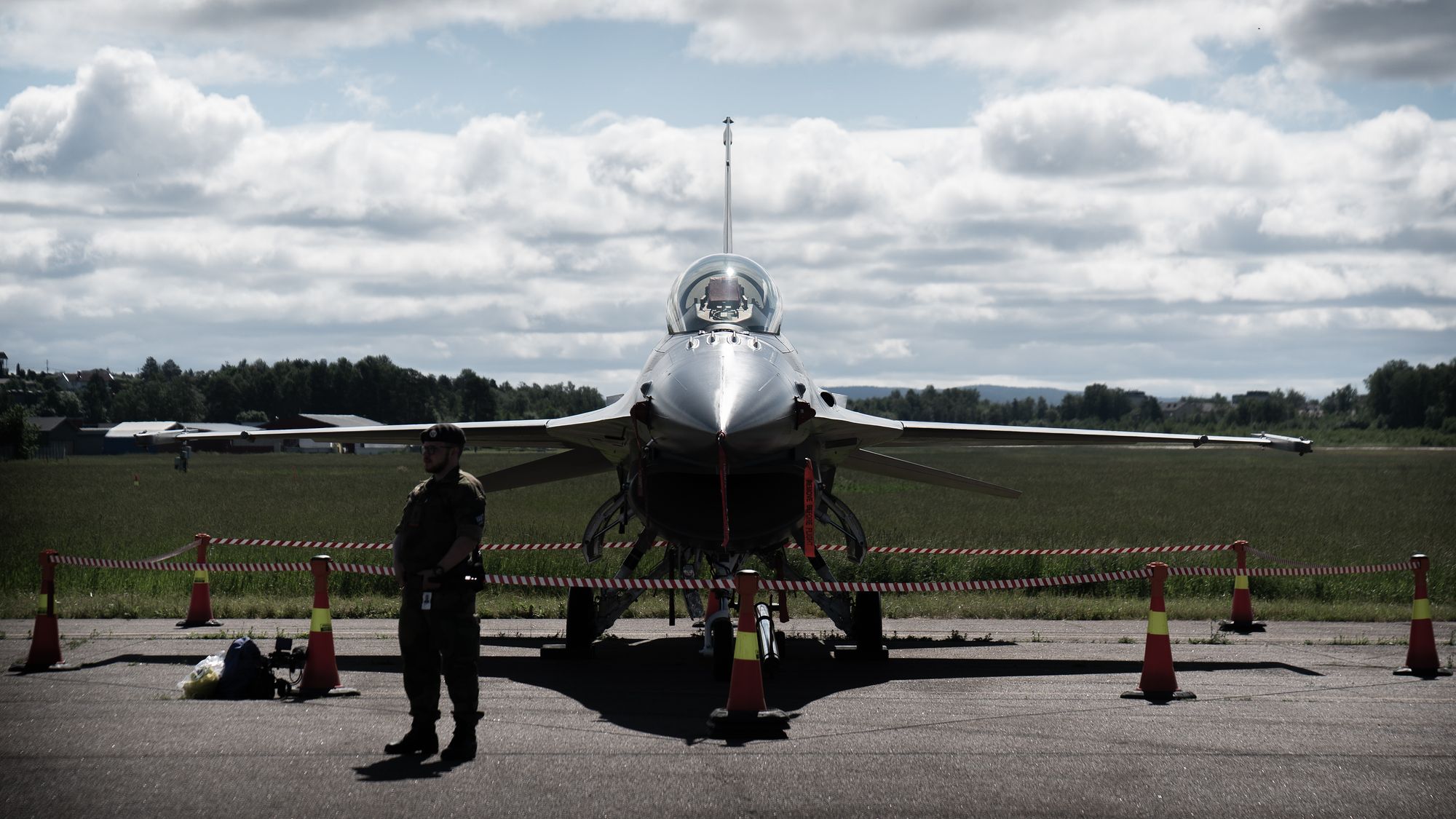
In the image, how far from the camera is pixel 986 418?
162250mm

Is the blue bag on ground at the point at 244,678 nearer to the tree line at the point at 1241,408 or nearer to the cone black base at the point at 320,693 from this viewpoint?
the cone black base at the point at 320,693

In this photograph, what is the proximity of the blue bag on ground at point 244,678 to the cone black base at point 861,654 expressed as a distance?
5049mm

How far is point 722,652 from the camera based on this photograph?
10336mm

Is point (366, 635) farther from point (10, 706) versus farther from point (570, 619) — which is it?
point (10, 706)

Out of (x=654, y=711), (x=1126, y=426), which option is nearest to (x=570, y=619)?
(x=654, y=711)

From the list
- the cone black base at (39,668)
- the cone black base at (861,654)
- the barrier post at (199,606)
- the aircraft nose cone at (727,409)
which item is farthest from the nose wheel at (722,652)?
the barrier post at (199,606)

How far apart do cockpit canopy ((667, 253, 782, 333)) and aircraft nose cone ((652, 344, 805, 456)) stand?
1.59 metres

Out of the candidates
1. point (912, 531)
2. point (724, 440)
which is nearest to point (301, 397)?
point (912, 531)

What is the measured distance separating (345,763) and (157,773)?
91cm

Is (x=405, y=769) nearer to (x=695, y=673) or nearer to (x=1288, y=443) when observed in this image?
(x=695, y=673)

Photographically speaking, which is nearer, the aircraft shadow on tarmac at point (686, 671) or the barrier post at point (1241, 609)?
the aircraft shadow on tarmac at point (686, 671)

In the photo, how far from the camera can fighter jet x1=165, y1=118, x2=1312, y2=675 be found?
→ 9961 mm

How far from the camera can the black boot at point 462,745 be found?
23.6 ft

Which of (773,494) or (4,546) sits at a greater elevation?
(773,494)
